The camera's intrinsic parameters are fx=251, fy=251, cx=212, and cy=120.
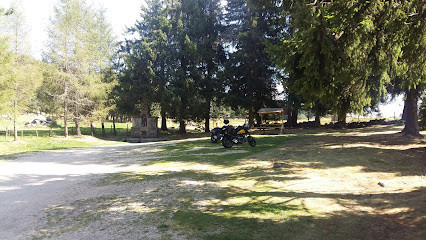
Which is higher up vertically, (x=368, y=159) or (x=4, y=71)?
(x=4, y=71)

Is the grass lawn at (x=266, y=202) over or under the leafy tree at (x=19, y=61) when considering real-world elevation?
under

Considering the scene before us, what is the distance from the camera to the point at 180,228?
3.80m

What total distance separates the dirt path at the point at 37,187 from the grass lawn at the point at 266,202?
15.1 inches

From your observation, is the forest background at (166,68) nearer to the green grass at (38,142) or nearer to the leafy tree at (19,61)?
the leafy tree at (19,61)

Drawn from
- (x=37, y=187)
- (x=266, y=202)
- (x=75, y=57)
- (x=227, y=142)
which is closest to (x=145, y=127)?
(x=75, y=57)

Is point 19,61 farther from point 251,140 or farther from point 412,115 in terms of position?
point 412,115

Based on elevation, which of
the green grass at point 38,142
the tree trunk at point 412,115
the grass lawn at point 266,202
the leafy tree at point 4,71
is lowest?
the grass lawn at point 266,202

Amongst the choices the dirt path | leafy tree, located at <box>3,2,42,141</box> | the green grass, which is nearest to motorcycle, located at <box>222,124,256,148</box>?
the dirt path

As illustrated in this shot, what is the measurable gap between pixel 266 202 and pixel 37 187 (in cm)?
610

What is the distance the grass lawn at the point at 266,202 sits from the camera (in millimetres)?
3727

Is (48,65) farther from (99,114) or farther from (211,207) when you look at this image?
(211,207)

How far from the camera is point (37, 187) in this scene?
6.80 metres

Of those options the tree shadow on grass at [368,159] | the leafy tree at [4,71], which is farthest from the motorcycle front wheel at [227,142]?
the leafy tree at [4,71]

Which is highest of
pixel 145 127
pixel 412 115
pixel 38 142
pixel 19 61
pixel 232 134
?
pixel 19 61
